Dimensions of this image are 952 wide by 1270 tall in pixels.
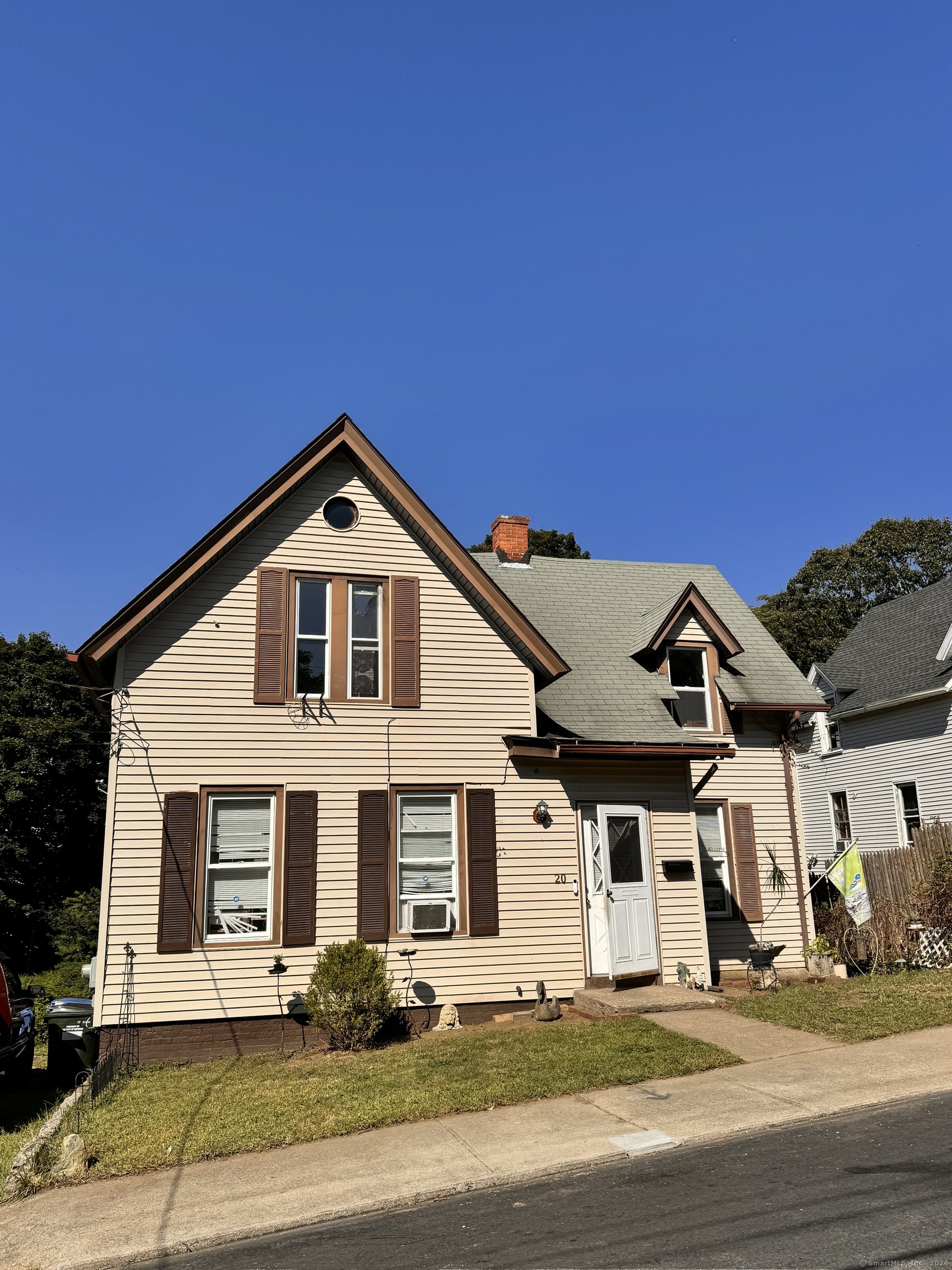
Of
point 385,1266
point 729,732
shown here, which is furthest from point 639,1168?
point 729,732

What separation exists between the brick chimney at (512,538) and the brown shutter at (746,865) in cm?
691

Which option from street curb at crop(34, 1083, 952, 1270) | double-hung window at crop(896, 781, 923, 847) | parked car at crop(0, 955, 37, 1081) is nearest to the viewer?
street curb at crop(34, 1083, 952, 1270)

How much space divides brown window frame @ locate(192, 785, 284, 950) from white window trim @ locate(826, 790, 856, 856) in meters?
19.2

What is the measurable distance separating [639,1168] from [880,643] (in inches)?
939

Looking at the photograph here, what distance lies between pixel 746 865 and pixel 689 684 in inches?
137

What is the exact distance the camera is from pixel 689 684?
17031 mm

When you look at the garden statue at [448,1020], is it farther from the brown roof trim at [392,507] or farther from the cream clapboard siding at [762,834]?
the cream clapboard siding at [762,834]

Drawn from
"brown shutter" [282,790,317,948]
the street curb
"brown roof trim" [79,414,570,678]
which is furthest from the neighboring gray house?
the street curb

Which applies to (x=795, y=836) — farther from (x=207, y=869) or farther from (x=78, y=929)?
(x=78, y=929)

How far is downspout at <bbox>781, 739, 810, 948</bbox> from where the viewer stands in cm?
1662

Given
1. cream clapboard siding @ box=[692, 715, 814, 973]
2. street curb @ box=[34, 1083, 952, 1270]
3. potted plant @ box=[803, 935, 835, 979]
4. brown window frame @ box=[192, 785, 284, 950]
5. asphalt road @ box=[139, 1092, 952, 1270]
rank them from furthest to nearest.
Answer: cream clapboard siding @ box=[692, 715, 814, 973], potted plant @ box=[803, 935, 835, 979], brown window frame @ box=[192, 785, 284, 950], street curb @ box=[34, 1083, 952, 1270], asphalt road @ box=[139, 1092, 952, 1270]

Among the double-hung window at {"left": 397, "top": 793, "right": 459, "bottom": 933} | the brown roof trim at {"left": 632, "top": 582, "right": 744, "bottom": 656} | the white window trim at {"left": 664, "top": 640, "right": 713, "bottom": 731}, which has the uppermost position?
the brown roof trim at {"left": 632, "top": 582, "right": 744, "bottom": 656}

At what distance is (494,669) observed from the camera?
13.7 metres

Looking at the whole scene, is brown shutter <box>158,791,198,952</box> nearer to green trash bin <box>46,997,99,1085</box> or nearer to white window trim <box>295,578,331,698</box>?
green trash bin <box>46,997,99,1085</box>
